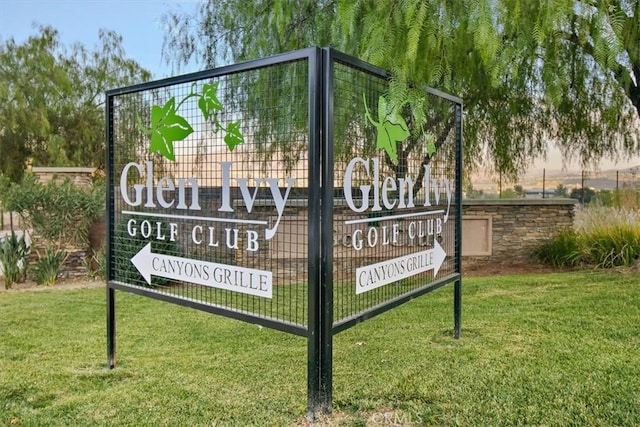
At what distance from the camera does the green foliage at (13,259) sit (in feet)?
24.4

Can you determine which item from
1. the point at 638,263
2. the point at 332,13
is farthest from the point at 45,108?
the point at 638,263

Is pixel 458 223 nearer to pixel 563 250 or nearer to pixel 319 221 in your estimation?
pixel 319 221

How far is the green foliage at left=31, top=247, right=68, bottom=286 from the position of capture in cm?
748

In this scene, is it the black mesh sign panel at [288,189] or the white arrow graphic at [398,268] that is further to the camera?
the white arrow graphic at [398,268]

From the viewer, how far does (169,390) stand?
3189mm

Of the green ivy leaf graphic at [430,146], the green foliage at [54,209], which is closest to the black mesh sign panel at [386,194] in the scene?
the green ivy leaf graphic at [430,146]

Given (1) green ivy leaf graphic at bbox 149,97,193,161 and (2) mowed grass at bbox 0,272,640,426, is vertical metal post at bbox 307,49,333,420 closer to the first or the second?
(2) mowed grass at bbox 0,272,640,426

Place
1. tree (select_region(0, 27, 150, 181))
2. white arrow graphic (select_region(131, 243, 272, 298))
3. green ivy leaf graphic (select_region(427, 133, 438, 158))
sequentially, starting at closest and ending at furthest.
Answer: white arrow graphic (select_region(131, 243, 272, 298)), green ivy leaf graphic (select_region(427, 133, 438, 158)), tree (select_region(0, 27, 150, 181))

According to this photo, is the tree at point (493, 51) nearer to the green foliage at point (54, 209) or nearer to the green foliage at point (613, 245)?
the green foliage at point (613, 245)

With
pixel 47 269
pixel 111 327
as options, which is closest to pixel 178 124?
pixel 111 327

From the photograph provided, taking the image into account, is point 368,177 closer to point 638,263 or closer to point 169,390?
point 169,390

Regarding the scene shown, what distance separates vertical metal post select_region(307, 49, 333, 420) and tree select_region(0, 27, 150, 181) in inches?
623

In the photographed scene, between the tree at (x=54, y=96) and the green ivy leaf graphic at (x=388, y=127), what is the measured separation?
15.4 metres

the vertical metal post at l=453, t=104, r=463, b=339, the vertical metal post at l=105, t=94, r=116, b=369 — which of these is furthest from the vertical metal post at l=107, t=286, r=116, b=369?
the vertical metal post at l=453, t=104, r=463, b=339
